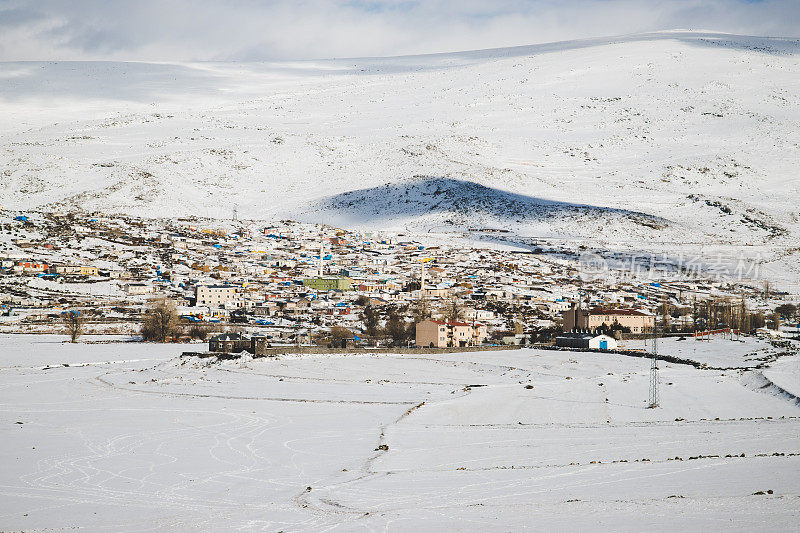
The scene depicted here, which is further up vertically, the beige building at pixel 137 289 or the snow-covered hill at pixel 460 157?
the snow-covered hill at pixel 460 157

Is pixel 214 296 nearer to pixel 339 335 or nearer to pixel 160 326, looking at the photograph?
pixel 160 326

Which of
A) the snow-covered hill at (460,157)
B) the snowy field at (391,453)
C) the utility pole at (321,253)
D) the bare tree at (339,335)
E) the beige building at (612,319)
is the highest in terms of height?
the snow-covered hill at (460,157)

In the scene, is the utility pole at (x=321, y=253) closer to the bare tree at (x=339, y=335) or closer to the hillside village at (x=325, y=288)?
the hillside village at (x=325, y=288)

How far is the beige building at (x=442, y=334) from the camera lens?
6175 centimetres

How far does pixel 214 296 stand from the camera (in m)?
78.7

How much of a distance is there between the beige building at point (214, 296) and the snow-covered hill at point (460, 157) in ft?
155

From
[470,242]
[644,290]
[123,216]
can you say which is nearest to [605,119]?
[470,242]

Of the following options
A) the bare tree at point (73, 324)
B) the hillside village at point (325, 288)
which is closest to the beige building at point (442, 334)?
the hillside village at point (325, 288)

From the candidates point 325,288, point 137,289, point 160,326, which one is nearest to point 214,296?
point 137,289

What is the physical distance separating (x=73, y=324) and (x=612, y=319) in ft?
149

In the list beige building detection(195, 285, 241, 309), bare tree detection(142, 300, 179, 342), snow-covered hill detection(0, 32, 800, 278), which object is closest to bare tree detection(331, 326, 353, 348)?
bare tree detection(142, 300, 179, 342)

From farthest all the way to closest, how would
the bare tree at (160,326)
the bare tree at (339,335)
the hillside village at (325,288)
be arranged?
the hillside village at (325,288)
the bare tree at (160,326)
the bare tree at (339,335)

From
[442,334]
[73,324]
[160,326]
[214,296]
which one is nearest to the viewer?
[73,324]

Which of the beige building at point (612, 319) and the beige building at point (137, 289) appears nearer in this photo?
the beige building at point (612, 319)
